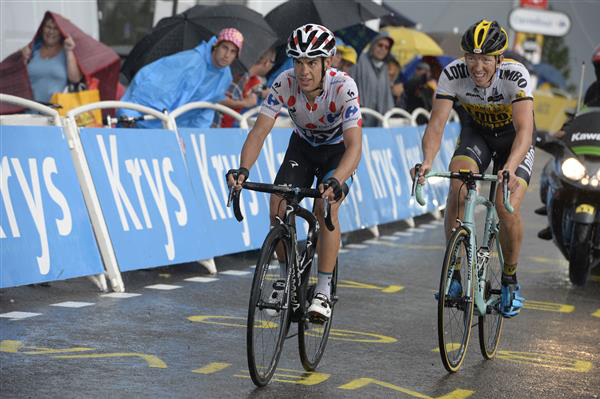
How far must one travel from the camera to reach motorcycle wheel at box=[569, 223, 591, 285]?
1123 centimetres

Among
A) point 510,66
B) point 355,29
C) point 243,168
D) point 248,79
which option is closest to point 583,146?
point 510,66

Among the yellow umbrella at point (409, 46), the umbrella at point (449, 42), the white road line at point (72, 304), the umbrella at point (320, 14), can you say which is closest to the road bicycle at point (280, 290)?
the white road line at point (72, 304)

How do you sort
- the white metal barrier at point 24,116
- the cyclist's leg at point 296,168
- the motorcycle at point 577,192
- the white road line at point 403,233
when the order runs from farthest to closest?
the white road line at point 403,233, the motorcycle at point 577,192, the white metal barrier at point 24,116, the cyclist's leg at point 296,168

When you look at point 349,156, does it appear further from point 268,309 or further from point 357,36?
point 357,36

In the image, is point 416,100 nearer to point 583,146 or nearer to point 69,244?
point 583,146

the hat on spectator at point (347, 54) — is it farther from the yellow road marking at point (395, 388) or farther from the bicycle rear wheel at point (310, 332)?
the yellow road marking at point (395, 388)

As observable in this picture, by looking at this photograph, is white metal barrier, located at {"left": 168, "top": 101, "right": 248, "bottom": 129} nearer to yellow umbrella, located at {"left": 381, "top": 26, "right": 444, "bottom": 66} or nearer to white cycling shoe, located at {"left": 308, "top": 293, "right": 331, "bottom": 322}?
white cycling shoe, located at {"left": 308, "top": 293, "right": 331, "bottom": 322}

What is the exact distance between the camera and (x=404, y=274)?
12.3m

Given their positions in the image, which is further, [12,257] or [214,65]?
[214,65]

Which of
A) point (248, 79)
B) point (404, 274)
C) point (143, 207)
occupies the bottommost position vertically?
point (404, 274)

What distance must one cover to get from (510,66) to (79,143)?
3.57 meters

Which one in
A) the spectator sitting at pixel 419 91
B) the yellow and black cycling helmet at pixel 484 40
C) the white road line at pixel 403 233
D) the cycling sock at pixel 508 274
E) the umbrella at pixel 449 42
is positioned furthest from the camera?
the umbrella at pixel 449 42

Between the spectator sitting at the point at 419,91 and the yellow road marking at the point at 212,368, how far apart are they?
14.2 meters

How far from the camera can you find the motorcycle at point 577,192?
1127 cm
